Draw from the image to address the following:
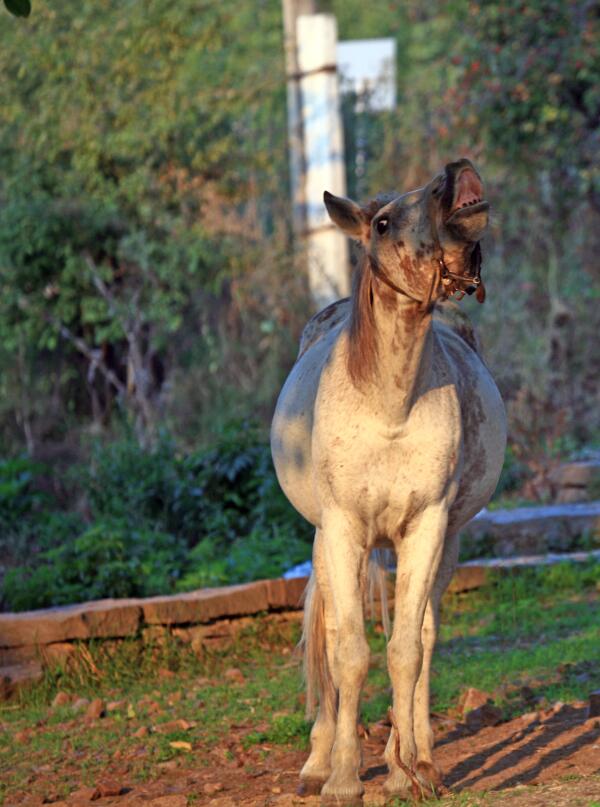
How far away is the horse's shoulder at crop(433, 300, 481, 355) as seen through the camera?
5465 millimetres

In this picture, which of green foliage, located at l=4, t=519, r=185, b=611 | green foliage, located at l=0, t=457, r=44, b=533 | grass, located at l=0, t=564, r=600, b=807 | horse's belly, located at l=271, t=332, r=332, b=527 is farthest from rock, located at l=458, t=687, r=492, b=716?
green foliage, located at l=0, t=457, r=44, b=533

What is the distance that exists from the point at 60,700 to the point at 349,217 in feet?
11.1

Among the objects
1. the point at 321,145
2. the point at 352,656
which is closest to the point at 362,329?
the point at 352,656

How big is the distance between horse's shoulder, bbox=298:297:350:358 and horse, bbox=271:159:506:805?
0.57m

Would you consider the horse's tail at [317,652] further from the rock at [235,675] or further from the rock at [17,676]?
the rock at [17,676]

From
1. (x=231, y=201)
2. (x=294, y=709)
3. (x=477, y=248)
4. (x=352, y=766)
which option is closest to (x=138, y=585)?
(x=294, y=709)

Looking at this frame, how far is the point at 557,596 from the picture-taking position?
7.94m

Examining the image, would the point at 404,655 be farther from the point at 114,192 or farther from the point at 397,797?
the point at 114,192

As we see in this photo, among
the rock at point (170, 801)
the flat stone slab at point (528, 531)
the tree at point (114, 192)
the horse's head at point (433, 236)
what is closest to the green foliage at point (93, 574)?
the flat stone slab at point (528, 531)

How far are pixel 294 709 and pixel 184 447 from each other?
5403 millimetres

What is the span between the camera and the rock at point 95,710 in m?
6.17

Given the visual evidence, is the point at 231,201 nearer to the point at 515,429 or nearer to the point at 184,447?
the point at 184,447

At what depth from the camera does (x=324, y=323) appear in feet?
17.8

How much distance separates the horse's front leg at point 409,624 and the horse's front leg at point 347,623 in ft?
0.40
